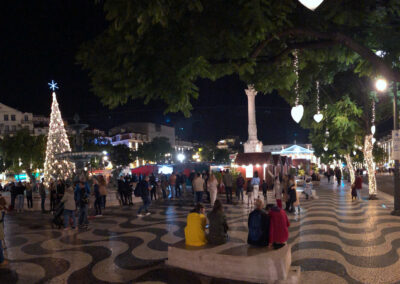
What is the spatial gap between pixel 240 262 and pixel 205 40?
4.32m

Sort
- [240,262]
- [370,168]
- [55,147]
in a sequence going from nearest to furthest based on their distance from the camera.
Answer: [240,262] → [370,168] → [55,147]

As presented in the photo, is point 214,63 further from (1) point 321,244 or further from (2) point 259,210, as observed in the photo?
(1) point 321,244

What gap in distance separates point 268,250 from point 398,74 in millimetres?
4367

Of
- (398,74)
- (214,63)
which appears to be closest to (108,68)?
(214,63)

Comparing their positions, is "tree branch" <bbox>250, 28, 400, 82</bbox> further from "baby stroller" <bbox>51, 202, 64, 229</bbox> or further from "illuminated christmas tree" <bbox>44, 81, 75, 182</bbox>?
"illuminated christmas tree" <bbox>44, 81, 75, 182</bbox>

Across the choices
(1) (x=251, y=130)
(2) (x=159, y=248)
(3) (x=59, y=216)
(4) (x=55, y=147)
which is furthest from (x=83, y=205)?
(1) (x=251, y=130)

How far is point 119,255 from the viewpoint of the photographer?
7.82 meters

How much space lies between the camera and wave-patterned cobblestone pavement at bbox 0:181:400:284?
6273mm

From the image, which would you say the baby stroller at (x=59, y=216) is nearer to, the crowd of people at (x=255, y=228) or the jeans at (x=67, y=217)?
the jeans at (x=67, y=217)

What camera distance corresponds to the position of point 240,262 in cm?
584

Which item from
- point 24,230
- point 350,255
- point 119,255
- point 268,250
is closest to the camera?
point 268,250

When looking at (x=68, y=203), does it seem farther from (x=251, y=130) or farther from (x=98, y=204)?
(x=251, y=130)

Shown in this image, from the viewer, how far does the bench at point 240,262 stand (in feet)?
18.6

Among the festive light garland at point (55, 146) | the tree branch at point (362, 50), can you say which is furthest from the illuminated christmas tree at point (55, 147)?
the tree branch at point (362, 50)
